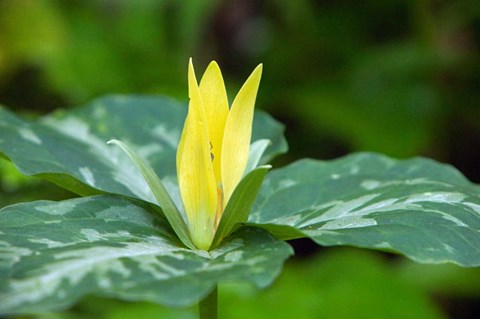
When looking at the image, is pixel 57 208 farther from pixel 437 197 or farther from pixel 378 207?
pixel 437 197

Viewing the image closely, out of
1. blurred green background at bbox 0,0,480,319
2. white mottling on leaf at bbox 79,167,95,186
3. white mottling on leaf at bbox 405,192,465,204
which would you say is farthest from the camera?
blurred green background at bbox 0,0,480,319

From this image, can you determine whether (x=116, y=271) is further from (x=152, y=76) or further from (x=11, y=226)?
(x=152, y=76)

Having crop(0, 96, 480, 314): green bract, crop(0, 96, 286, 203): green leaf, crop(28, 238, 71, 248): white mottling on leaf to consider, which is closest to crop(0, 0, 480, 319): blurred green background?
crop(0, 96, 286, 203): green leaf

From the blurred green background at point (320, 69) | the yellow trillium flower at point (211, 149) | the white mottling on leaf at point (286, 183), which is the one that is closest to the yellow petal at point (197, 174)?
the yellow trillium flower at point (211, 149)

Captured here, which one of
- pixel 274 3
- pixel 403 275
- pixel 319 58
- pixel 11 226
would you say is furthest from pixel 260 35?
pixel 11 226

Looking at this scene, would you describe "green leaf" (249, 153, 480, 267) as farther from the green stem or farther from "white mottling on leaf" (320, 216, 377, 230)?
the green stem

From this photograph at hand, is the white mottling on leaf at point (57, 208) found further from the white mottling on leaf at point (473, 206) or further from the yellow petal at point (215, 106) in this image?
the white mottling on leaf at point (473, 206)

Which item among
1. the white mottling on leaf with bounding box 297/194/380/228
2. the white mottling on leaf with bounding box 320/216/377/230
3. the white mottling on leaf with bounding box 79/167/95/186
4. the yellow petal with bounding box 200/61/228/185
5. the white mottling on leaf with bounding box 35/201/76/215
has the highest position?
the yellow petal with bounding box 200/61/228/185
